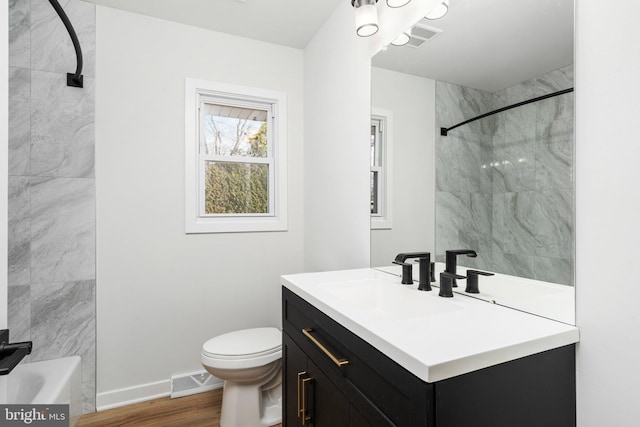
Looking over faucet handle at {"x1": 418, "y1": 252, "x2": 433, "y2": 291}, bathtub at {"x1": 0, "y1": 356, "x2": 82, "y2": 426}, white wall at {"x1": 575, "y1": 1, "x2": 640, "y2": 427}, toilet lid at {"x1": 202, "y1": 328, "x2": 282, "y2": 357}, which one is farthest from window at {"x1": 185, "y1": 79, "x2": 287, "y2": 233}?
white wall at {"x1": 575, "y1": 1, "x2": 640, "y2": 427}

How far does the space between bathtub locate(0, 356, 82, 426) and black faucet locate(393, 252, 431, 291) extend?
66.6 inches

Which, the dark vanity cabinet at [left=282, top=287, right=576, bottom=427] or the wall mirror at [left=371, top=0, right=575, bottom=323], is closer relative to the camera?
the dark vanity cabinet at [left=282, top=287, right=576, bottom=427]

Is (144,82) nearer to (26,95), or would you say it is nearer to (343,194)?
(26,95)

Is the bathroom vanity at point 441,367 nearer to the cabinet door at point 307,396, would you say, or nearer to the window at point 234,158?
the cabinet door at point 307,396

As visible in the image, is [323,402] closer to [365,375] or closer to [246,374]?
[365,375]

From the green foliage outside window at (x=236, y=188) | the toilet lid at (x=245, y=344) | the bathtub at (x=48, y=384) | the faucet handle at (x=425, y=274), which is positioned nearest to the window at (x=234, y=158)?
the green foliage outside window at (x=236, y=188)

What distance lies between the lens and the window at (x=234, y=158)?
2189mm

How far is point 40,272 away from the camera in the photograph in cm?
184

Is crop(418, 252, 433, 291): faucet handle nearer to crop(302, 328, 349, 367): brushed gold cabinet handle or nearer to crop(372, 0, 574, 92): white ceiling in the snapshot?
crop(302, 328, 349, 367): brushed gold cabinet handle

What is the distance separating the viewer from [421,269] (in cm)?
129

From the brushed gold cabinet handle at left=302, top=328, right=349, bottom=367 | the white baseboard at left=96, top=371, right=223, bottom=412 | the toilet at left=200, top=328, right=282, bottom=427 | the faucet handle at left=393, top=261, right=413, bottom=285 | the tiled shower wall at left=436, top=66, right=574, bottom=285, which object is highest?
the tiled shower wall at left=436, top=66, right=574, bottom=285

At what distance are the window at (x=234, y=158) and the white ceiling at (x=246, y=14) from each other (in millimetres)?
387

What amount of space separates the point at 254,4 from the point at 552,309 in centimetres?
215

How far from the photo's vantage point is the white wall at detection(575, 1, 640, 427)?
72 centimetres
